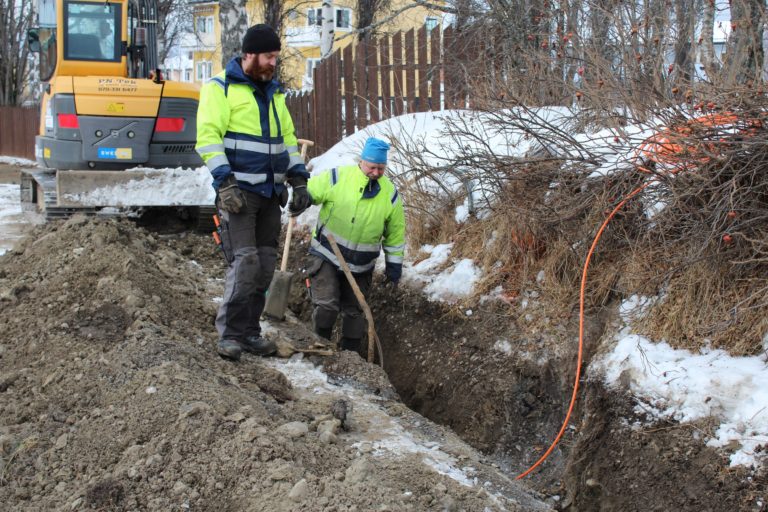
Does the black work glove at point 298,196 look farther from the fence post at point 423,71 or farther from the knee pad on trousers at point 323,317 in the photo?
the fence post at point 423,71

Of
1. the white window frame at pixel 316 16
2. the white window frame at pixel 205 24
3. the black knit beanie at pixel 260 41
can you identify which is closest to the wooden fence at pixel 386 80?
the black knit beanie at pixel 260 41

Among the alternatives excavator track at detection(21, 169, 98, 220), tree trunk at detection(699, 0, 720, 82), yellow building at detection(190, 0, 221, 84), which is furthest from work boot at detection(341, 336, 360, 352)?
yellow building at detection(190, 0, 221, 84)

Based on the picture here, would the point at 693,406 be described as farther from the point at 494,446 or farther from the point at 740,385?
the point at 494,446

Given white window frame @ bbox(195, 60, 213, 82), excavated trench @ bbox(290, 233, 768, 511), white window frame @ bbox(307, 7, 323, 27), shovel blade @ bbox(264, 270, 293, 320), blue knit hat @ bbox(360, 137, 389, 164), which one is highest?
white window frame @ bbox(195, 60, 213, 82)

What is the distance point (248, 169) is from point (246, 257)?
587 millimetres

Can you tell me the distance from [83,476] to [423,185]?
4867 millimetres

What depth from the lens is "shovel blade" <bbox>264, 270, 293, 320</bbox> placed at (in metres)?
6.72

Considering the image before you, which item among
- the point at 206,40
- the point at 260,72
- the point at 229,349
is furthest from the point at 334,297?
the point at 206,40

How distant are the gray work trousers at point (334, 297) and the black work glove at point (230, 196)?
136cm

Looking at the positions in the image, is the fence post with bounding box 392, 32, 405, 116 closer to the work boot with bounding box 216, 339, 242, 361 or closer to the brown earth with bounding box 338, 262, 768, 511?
the brown earth with bounding box 338, 262, 768, 511

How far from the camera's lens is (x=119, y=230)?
25.9ft

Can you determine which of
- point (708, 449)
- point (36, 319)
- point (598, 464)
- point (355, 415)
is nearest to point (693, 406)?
point (708, 449)

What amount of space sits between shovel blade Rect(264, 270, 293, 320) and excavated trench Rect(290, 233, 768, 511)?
0.98m

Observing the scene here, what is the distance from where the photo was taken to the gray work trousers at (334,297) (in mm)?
6414
